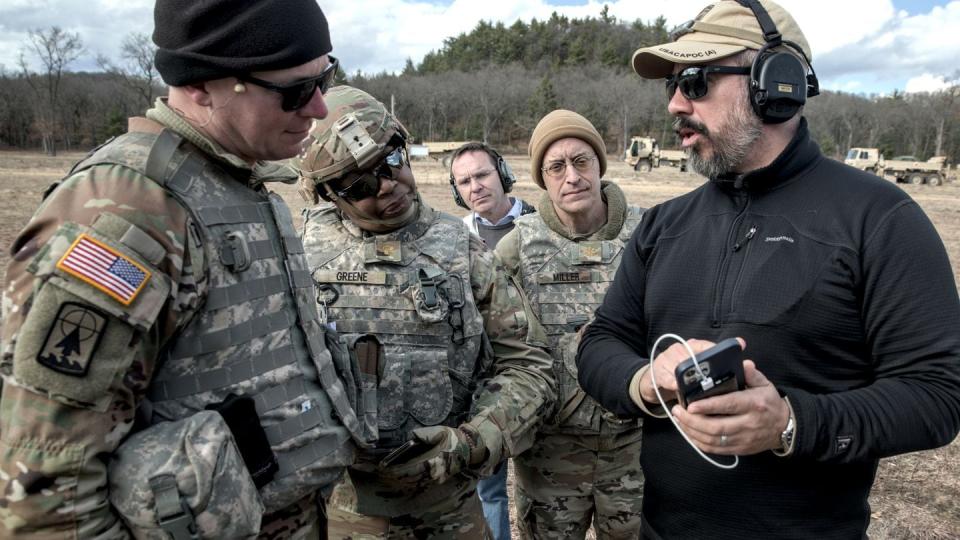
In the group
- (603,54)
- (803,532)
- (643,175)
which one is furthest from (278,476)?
(603,54)

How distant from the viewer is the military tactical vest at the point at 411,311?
8.43 feet

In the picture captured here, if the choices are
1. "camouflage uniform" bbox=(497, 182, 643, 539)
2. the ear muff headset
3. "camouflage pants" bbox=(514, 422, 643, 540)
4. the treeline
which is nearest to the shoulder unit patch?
the ear muff headset

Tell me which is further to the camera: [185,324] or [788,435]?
[788,435]

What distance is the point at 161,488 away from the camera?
141 centimetres

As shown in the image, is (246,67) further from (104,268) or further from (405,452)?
(405,452)

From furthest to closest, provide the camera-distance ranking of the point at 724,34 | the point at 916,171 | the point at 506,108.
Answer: the point at 506,108 → the point at 916,171 → the point at 724,34

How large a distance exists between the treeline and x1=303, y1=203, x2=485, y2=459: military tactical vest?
170ft

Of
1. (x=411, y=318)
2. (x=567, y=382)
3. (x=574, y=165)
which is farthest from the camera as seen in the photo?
(x=574, y=165)

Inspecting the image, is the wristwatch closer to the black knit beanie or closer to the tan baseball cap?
the tan baseball cap

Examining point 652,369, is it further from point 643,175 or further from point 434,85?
point 434,85

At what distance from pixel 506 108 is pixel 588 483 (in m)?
67.7

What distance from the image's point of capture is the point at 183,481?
4.69 feet

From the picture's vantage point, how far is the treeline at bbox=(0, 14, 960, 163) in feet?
176

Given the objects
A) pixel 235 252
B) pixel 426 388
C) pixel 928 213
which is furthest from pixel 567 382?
pixel 928 213
